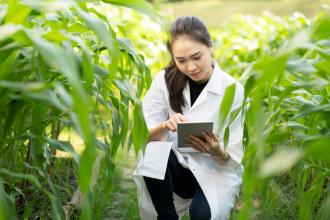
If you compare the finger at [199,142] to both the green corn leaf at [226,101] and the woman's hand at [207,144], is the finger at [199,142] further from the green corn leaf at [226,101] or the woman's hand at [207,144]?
the green corn leaf at [226,101]

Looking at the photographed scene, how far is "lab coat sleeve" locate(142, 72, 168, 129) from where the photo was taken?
2.29 m

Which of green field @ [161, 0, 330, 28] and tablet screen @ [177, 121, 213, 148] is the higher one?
tablet screen @ [177, 121, 213, 148]

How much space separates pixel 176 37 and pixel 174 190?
56cm

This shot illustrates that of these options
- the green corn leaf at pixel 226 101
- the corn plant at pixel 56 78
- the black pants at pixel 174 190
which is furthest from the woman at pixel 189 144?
the green corn leaf at pixel 226 101

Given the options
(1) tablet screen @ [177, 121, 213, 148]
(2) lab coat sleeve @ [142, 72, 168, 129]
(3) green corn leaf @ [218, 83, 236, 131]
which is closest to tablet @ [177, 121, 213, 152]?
(1) tablet screen @ [177, 121, 213, 148]

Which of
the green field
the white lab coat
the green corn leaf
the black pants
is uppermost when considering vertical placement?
the green corn leaf

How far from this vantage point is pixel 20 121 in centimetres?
172

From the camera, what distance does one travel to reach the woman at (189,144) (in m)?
2.14

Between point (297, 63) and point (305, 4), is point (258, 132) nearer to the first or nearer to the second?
point (297, 63)

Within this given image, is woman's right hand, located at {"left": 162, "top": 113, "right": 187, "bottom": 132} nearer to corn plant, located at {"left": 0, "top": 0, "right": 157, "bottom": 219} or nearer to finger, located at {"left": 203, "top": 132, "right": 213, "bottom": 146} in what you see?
finger, located at {"left": 203, "top": 132, "right": 213, "bottom": 146}

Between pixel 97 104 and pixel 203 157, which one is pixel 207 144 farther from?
pixel 97 104

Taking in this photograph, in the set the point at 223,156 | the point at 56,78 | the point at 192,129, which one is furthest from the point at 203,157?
the point at 56,78

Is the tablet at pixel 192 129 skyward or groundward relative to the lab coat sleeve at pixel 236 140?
skyward

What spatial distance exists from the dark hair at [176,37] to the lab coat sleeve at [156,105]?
0.04 metres
